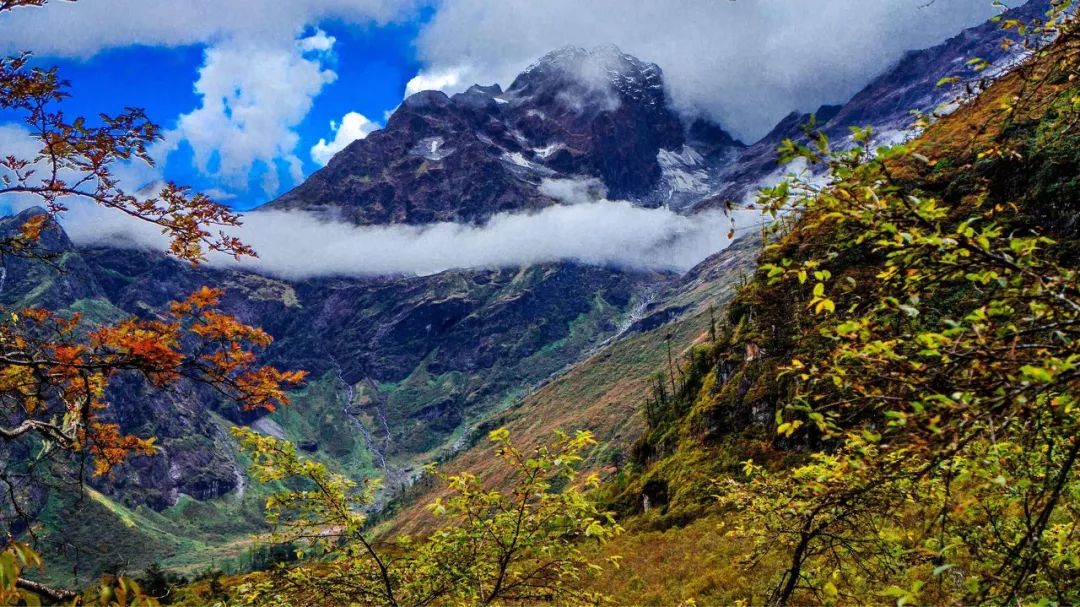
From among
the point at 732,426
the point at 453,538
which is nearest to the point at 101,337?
the point at 453,538

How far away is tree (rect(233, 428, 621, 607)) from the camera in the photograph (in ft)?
27.5

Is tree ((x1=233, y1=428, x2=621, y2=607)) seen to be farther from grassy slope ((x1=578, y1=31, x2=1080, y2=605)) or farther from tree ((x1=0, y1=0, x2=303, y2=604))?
grassy slope ((x1=578, y1=31, x2=1080, y2=605))

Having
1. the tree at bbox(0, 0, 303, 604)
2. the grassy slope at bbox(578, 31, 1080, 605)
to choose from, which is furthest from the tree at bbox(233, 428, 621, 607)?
the grassy slope at bbox(578, 31, 1080, 605)

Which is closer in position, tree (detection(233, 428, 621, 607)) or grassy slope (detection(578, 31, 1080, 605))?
tree (detection(233, 428, 621, 607))

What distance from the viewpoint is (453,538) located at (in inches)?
348

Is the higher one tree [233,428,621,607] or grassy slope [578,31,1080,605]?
tree [233,428,621,607]

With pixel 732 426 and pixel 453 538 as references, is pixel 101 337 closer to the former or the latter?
pixel 453 538

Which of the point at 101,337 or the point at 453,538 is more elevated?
the point at 101,337

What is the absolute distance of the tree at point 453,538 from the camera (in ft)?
27.5

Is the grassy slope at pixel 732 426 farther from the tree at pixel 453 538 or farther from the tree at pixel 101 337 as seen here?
the tree at pixel 101 337

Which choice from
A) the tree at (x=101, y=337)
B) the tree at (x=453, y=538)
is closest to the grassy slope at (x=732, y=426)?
the tree at (x=453, y=538)

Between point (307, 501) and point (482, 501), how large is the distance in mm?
3023

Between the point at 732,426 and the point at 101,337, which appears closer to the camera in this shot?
the point at 101,337

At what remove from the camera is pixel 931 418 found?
369cm
